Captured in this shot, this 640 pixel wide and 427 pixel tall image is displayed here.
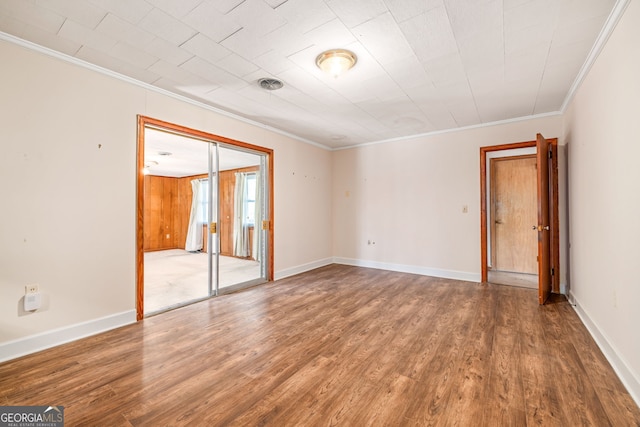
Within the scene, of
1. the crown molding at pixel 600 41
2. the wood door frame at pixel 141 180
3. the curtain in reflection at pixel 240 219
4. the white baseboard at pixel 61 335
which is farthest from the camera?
the curtain in reflection at pixel 240 219

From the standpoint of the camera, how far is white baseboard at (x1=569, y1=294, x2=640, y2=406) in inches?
69.5

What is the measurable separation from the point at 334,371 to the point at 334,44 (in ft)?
8.64

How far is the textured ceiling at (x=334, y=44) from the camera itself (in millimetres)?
1952

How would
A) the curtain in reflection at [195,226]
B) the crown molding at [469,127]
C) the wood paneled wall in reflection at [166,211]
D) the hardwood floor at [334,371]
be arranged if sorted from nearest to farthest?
1. the hardwood floor at [334,371]
2. the crown molding at [469,127]
3. the curtain in reflection at [195,226]
4. the wood paneled wall in reflection at [166,211]

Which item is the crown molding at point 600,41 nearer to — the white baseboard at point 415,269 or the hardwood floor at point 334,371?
the hardwood floor at point 334,371

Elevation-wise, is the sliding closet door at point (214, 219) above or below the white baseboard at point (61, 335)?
above

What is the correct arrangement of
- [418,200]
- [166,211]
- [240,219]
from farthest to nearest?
[166,211] < [418,200] < [240,219]

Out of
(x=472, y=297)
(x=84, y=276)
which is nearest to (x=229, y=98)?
(x=84, y=276)

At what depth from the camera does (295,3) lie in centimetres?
190

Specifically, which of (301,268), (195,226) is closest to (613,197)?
(301,268)

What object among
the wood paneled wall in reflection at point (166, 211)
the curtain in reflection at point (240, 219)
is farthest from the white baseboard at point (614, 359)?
the wood paneled wall in reflection at point (166, 211)

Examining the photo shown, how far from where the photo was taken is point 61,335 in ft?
8.14

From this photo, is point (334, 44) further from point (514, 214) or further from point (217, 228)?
point (514, 214)

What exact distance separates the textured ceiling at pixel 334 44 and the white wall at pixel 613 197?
1.16ft
